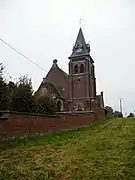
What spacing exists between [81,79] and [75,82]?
1.22 meters

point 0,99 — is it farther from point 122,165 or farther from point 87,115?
point 87,115

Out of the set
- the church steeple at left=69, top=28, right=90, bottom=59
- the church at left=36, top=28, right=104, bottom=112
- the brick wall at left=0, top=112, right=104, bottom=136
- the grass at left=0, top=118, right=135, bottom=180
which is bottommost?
the grass at left=0, top=118, right=135, bottom=180

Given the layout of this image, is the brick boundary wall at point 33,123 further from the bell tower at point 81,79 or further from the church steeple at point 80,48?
the church steeple at point 80,48

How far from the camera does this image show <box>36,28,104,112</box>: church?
4556 centimetres

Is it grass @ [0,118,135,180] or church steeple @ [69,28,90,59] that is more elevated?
church steeple @ [69,28,90,59]

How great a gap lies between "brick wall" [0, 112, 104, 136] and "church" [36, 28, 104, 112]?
2097 centimetres

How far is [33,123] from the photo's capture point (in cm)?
1636

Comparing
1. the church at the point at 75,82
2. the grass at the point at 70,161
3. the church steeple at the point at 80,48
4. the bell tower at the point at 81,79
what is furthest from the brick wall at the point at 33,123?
the church steeple at the point at 80,48

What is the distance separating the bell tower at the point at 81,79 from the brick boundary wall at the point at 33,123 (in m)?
21.7

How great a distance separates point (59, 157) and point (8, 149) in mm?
3248

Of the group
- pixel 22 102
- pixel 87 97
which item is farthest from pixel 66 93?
pixel 22 102

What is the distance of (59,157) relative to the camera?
34.9 ft

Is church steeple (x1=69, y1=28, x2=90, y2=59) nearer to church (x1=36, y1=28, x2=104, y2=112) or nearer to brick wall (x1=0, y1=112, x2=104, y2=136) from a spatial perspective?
church (x1=36, y1=28, x2=104, y2=112)

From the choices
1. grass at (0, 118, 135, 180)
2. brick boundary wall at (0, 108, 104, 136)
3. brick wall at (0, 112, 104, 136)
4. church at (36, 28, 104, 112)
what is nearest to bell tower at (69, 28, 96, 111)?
church at (36, 28, 104, 112)
